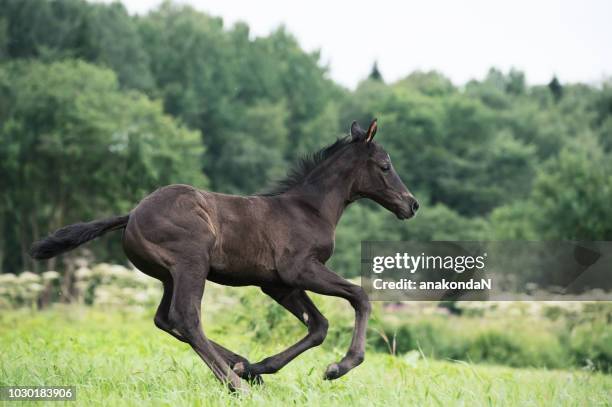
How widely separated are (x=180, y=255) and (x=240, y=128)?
2109 inches

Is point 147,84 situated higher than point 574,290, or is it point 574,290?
point 147,84

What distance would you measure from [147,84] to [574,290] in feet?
120

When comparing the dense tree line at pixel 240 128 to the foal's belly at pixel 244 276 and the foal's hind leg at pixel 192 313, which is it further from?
the foal's hind leg at pixel 192 313

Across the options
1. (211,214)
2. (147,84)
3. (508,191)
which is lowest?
(211,214)

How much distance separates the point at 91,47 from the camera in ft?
159

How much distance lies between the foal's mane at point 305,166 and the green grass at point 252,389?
1.60 meters

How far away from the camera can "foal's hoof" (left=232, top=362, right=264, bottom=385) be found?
7.03m

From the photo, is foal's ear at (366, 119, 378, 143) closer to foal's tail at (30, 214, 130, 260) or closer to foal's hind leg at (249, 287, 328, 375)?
foal's hind leg at (249, 287, 328, 375)

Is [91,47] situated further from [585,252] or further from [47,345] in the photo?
[47,345]

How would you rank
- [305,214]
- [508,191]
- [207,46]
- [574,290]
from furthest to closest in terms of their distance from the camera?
[207,46]
[508,191]
[574,290]
[305,214]

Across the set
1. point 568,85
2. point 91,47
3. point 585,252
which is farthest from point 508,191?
point 585,252

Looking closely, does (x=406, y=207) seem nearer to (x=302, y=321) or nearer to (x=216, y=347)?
(x=302, y=321)

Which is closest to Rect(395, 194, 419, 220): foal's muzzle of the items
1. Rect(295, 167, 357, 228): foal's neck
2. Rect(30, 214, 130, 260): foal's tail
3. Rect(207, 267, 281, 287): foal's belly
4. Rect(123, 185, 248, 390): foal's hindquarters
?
Rect(295, 167, 357, 228): foal's neck

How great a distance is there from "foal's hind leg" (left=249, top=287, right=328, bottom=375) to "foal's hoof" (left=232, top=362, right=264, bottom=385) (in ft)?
0.09
